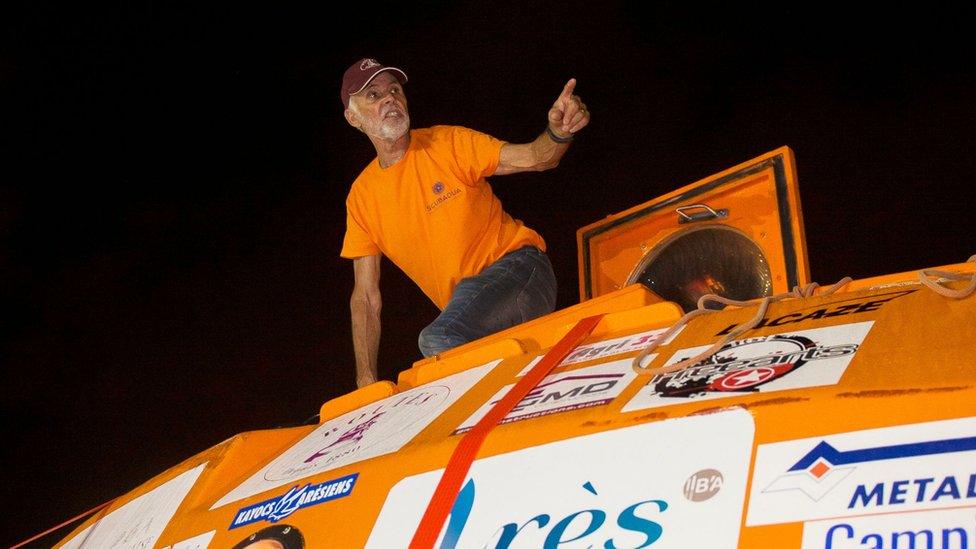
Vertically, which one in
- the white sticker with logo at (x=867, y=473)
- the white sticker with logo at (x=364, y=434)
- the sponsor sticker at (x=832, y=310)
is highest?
the white sticker with logo at (x=364, y=434)

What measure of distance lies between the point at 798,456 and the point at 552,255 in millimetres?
2541

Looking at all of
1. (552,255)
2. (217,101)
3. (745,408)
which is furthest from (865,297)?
(217,101)

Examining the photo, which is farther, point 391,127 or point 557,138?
point 391,127

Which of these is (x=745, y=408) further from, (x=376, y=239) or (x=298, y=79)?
(x=298, y=79)

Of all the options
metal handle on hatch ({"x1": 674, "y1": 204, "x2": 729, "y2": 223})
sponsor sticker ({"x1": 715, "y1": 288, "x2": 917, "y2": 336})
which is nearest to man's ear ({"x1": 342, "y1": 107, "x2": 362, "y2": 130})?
metal handle on hatch ({"x1": 674, "y1": 204, "x2": 729, "y2": 223})

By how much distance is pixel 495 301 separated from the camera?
7.15 feet

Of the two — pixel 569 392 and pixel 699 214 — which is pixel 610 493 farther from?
pixel 699 214

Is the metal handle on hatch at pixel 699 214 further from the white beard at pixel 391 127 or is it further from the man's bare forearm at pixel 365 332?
the man's bare forearm at pixel 365 332

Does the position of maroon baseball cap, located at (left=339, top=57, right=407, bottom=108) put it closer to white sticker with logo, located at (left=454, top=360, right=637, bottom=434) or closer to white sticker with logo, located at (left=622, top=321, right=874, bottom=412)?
white sticker with logo, located at (left=454, top=360, right=637, bottom=434)

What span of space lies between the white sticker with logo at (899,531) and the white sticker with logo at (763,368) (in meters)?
0.14

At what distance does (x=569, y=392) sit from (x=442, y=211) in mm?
1390

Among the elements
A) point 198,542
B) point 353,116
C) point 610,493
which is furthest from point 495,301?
point 610,493

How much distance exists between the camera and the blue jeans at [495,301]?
204 cm

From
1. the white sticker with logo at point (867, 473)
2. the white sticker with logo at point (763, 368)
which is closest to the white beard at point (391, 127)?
the white sticker with logo at point (763, 368)
